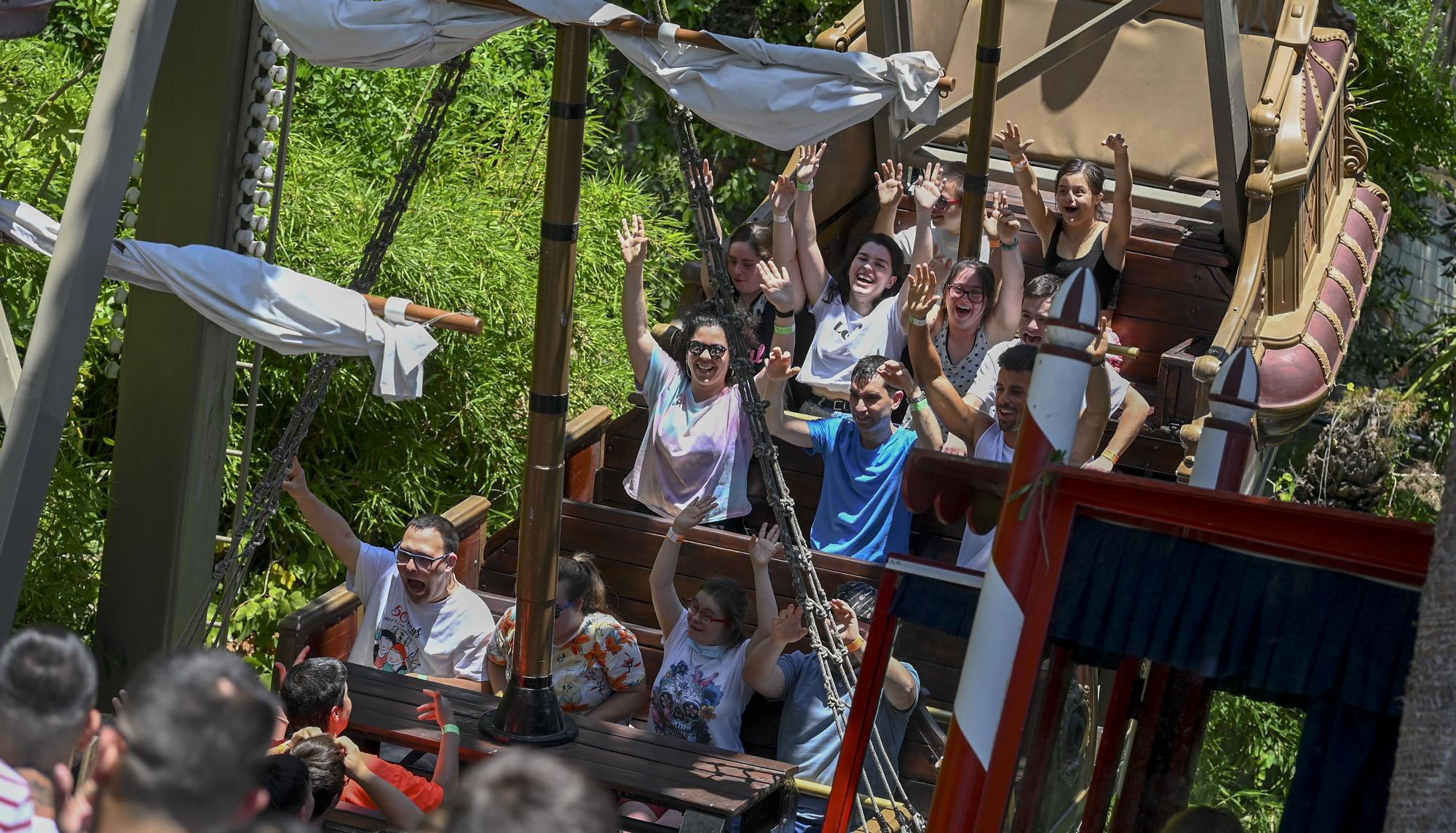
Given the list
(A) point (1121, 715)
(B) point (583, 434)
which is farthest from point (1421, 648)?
(B) point (583, 434)

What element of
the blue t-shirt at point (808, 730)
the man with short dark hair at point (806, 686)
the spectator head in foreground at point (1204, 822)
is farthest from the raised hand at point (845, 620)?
the spectator head in foreground at point (1204, 822)

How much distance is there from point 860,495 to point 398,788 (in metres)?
1.85

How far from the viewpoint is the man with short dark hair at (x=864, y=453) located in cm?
471

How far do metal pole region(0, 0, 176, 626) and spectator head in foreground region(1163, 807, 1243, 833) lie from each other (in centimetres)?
223

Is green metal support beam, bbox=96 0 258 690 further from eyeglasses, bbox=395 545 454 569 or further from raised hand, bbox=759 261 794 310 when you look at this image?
raised hand, bbox=759 261 794 310

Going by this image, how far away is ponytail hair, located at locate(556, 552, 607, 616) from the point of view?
168 inches

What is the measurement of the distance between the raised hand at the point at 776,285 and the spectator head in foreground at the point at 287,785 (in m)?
3.23

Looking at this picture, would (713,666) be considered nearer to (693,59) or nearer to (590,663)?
(590,663)

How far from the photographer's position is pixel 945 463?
8.22 feet

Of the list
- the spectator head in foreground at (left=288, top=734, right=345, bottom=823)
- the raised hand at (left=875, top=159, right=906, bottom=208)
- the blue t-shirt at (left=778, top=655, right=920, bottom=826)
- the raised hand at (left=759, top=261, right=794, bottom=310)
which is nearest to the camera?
the spectator head in foreground at (left=288, top=734, right=345, bottom=823)

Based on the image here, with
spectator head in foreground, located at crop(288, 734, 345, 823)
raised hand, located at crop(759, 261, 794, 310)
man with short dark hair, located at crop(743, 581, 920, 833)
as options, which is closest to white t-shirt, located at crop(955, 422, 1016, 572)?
man with short dark hair, located at crop(743, 581, 920, 833)

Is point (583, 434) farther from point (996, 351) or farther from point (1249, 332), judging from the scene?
point (1249, 332)

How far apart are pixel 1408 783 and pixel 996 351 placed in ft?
10.9

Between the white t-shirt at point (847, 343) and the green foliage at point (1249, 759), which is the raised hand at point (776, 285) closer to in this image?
the white t-shirt at point (847, 343)
